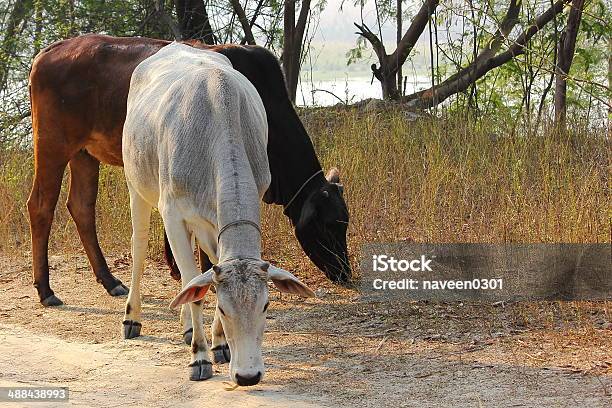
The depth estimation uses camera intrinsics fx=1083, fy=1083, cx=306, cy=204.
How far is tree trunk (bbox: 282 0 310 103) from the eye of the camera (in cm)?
1204

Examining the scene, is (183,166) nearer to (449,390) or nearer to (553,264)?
(449,390)

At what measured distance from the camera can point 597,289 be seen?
23.4ft

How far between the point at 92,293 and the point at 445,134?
4134 mm

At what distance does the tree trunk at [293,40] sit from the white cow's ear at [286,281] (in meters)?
6.86

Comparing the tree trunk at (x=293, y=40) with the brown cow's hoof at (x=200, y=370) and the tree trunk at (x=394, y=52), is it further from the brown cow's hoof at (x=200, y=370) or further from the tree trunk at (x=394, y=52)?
the brown cow's hoof at (x=200, y=370)

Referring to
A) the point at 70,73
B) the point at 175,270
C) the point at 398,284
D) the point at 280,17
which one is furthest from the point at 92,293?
the point at 280,17

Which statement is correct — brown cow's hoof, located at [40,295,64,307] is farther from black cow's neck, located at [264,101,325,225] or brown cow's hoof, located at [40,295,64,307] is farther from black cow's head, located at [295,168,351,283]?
black cow's head, located at [295,168,351,283]

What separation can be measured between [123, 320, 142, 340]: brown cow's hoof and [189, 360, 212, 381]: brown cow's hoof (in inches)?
47.0

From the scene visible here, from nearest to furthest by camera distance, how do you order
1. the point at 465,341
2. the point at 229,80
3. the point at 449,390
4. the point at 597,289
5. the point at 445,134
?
the point at 449,390 → the point at 229,80 → the point at 465,341 → the point at 597,289 → the point at 445,134

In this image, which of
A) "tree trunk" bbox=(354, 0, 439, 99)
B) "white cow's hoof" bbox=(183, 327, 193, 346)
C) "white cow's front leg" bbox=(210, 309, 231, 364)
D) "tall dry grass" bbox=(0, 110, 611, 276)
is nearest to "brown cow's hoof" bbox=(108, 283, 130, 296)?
"tall dry grass" bbox=(0, 110, 611, 276)

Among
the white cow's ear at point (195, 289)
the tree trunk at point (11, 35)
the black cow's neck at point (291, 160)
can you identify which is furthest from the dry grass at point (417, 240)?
the tree trunk at point (11, 35)

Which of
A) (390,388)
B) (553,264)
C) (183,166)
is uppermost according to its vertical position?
(183,166)

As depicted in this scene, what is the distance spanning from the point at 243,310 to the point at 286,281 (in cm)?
38

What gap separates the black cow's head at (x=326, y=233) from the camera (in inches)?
318
